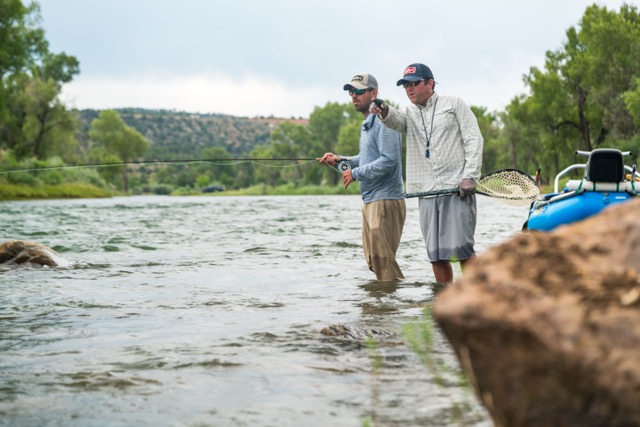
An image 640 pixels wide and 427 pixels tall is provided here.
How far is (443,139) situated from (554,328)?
5037mm

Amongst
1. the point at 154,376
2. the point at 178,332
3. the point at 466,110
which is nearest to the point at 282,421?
the point at 154,376

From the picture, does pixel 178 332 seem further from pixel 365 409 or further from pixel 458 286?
pixel 458 286

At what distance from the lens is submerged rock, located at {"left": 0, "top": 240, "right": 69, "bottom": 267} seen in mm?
11594

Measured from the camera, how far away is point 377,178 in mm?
7898

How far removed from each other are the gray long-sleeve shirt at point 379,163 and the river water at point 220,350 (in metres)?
1.00

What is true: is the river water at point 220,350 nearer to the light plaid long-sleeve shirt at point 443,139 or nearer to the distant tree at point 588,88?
the light plaid long-sleeve shirt at point 443,139

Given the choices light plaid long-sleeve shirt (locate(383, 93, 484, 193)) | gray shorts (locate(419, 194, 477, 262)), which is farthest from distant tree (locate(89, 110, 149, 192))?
gray shorts (locate(419, 194, 477, 262))

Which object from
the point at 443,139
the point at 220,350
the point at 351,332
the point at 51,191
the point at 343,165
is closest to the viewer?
the point at 220,350

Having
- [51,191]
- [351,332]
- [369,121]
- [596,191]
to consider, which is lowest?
[51,191]

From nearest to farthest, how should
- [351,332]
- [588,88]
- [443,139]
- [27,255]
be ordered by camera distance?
[351,332] → [443,139] → [27,255] → [588,88]

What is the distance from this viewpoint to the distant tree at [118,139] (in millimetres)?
127062

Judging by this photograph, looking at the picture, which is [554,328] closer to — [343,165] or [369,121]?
[369,121]

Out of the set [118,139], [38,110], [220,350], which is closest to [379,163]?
[220,350]

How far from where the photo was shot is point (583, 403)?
2.29 meters
